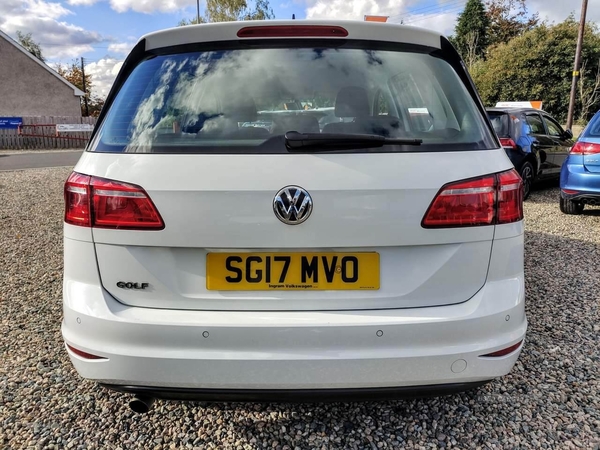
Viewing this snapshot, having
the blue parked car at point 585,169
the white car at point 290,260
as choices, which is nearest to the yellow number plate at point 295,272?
the white car at point 290,260

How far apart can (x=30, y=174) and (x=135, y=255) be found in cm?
1359

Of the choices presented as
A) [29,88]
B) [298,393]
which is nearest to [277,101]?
[298,393]

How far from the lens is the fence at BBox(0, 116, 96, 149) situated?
27016 millimetres

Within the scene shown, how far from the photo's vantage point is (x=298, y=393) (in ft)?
5.84

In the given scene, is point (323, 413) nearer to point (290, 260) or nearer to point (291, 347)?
point (291, 347)

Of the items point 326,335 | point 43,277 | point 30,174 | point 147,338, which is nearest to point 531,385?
point 326,335

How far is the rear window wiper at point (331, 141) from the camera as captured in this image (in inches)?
69.8

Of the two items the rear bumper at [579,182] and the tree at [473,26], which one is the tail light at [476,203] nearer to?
the rear bumper at [579,182]

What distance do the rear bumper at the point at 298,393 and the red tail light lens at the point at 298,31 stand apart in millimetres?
1399

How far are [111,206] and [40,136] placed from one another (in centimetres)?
3041

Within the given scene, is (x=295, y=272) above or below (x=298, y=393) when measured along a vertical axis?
above

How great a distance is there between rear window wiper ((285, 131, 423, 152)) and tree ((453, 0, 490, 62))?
51.2 m

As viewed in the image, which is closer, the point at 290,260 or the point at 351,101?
the point at 290,260

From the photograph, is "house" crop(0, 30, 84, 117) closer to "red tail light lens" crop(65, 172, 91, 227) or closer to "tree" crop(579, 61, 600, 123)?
"tree" crop(579, 61, 600, 123)
